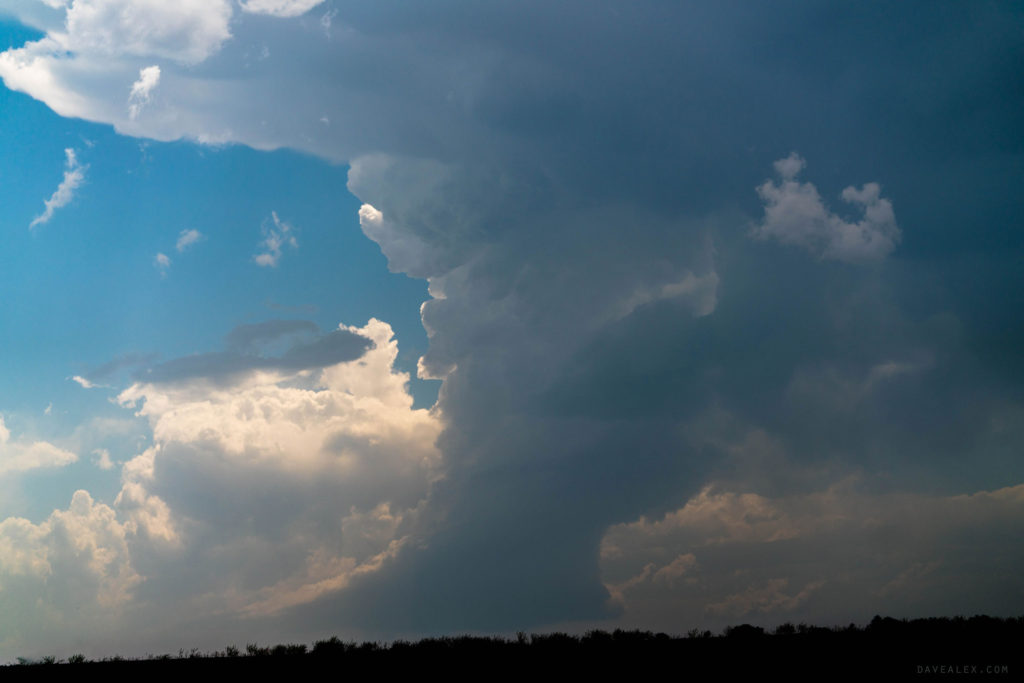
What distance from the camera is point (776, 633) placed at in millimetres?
53500

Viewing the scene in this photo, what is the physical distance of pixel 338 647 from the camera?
51438 mm

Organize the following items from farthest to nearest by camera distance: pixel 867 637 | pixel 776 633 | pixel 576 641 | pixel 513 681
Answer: pixel 776 633 < pixel 576 641 < pixel 867 637 < pixel 513 681

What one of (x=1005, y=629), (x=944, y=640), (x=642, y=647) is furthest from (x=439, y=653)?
(x=1005, y=629)

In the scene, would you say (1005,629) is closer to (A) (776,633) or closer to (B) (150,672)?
(A) (776,633)

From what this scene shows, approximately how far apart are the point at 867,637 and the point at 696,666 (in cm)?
1486

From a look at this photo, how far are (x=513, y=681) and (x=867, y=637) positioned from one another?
990 inches

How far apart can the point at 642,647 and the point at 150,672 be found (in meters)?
30.8

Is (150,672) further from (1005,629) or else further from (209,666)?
(1005,629)

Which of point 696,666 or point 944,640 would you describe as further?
point 944,640

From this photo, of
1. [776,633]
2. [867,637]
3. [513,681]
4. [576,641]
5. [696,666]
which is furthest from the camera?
[776,633]

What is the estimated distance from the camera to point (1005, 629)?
153 ft

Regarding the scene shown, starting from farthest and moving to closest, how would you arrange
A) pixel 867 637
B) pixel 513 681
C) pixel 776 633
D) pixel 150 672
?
pixel 776 633
pixel 867 637
pixel 150 672
pixel 513 681

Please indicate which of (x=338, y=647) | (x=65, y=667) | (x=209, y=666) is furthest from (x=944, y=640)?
(x=65, y=667)

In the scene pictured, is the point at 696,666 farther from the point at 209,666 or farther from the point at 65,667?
the point at 65,667
